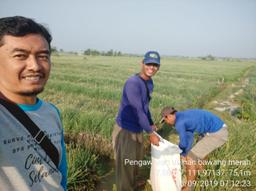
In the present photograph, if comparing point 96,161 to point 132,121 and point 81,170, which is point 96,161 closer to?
point 81,170

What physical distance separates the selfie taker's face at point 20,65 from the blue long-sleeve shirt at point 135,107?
1.91m

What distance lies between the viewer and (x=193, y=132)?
3330 millimetres

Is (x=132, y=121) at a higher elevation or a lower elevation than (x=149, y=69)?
lower

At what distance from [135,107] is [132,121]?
22 centimetres

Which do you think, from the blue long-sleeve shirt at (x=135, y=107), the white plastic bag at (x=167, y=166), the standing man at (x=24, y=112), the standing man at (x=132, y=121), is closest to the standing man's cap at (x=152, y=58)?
the standing man at (x=132, y=121)

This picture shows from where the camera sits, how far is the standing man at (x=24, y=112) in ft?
2.94

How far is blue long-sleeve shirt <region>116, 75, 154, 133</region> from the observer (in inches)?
113

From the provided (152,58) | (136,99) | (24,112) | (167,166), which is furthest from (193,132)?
(24,112)

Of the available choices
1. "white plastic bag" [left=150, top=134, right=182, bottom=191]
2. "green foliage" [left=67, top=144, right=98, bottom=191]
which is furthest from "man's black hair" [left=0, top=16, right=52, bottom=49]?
"green foliage" [left=67, top=144, right=98, bottom=191]

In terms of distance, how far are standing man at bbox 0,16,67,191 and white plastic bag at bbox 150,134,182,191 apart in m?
1.95

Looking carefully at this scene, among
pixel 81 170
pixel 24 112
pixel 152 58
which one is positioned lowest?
pixel 81 170

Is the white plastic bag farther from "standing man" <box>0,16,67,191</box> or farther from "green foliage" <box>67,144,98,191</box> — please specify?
"standing man" <box>0,16,67,191</box>

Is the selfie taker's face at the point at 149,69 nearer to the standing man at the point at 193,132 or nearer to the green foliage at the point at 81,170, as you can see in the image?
the standing man at the point at 193,132

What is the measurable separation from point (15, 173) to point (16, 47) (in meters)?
0.48
